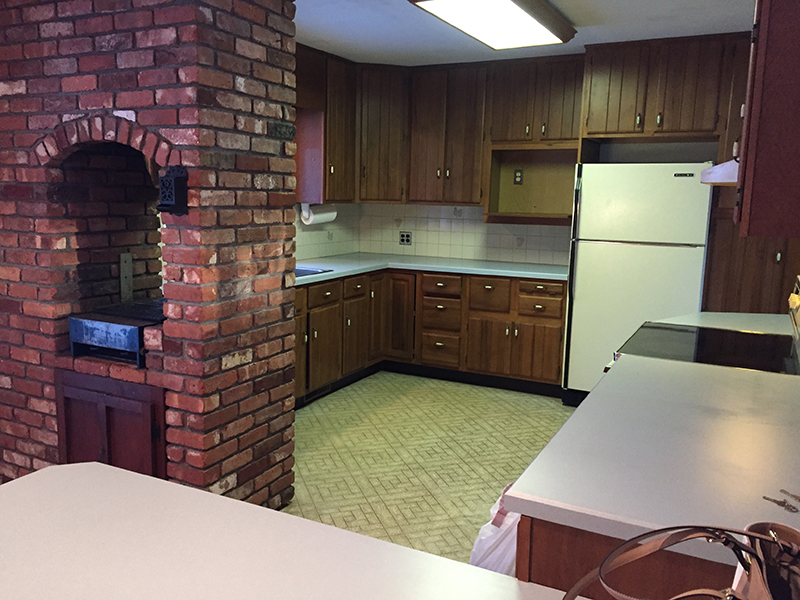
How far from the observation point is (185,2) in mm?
2215

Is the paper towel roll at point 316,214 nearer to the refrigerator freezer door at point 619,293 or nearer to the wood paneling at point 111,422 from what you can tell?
the refrigerator freezer door at point 619,293

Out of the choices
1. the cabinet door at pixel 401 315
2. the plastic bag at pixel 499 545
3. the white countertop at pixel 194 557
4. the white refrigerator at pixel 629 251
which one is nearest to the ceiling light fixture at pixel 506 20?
the white refrigerator at pixel 629 251

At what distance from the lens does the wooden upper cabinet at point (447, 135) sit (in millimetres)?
4859

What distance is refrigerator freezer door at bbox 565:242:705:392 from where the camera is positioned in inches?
161

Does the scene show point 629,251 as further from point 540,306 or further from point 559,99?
point 559,99

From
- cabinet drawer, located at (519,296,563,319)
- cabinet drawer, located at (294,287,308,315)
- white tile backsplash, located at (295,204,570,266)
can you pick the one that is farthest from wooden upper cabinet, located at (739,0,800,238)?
white tile backsplash, located at (295,204,570,266)

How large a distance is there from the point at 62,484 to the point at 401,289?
157 inches

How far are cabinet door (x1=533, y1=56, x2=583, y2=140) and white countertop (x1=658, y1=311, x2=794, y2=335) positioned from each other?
188 cm

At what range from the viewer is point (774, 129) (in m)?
1.19

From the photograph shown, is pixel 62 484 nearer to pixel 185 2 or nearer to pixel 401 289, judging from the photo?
pixel 185 2

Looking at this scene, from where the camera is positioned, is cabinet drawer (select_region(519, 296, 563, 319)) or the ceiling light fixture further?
cabinet drawer (select_region(519, 296, 563, 319))

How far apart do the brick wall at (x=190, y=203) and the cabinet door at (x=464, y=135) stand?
94.5 inches

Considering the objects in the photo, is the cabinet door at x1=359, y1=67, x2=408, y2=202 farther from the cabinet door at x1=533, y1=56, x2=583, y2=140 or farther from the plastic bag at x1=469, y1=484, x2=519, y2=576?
the plastic bag at x1=469, y1=484, x2=519, y2=576

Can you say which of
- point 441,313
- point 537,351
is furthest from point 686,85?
point 441,313
